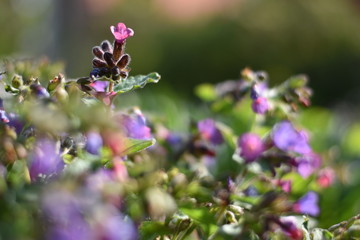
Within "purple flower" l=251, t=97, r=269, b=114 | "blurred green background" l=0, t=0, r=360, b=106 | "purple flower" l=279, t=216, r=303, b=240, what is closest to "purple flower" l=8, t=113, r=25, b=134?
"purple flower" l=279, t=216, r=303, b=240

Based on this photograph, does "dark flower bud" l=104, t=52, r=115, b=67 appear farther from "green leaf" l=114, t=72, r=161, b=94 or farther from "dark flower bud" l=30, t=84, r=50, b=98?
"dark flower bud" l=30, t=84, r=50, b=98

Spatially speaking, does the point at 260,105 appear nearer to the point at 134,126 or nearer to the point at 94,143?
the point at 134,126

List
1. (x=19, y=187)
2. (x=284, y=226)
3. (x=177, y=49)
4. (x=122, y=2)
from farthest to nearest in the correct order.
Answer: (x=122, y=2) < (x=177, y=49) < (x=284, y=226) < (x=19, y=187)

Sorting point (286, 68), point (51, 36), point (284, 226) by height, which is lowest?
point (51, 36)

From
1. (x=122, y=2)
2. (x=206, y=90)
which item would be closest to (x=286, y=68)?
(x=122, y=2)

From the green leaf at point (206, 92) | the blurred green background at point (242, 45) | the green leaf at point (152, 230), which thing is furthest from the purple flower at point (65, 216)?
the blurred green background at point (242, 45)

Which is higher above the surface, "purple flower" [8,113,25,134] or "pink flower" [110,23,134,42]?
"pink flower" [110,23,134,42]

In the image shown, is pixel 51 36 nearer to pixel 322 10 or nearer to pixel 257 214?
pixel 322 10
